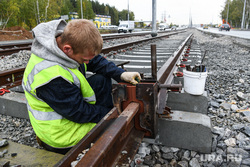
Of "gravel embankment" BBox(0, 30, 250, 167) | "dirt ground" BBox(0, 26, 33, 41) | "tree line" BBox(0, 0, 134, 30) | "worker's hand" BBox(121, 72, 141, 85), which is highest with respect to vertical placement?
"tree line" BBox(0, 0, 134, 30)

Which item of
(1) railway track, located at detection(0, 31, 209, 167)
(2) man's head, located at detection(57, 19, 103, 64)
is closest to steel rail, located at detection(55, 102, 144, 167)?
(1) railway track, located at detection(0, 31, 209, 167)

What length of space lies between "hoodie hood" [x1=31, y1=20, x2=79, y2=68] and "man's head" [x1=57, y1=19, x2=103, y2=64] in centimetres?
6

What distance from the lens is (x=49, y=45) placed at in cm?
153

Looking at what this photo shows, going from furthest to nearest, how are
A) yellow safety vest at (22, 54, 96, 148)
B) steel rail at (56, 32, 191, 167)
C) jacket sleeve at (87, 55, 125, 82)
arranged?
1. jacket sleeve at (87, 55, 125, 82)
2. yellow safety vest at (22, 54, 96, 148)
3. steel rail at (56, 32, 191, 167)

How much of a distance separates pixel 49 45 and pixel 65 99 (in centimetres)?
43

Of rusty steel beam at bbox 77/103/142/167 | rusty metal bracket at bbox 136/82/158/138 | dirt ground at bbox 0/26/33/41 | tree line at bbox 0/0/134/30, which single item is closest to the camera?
rusty steel beam at bbox 77/103/142/167

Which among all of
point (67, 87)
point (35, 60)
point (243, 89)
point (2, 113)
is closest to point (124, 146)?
point (67, 87)

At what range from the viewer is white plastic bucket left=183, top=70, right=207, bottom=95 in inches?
92.6

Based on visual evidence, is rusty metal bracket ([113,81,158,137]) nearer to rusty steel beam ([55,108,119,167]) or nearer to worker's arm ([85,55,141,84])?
rusty steel beam ([55,108,119,167])

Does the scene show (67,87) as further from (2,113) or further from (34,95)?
(2,113)

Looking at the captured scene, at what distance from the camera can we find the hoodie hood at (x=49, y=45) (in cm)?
153

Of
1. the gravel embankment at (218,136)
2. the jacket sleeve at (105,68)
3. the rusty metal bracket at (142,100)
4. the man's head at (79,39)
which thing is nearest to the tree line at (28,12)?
the gravel embankment at (218,136)

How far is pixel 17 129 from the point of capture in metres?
2.65

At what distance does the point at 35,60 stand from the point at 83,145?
0.77m
